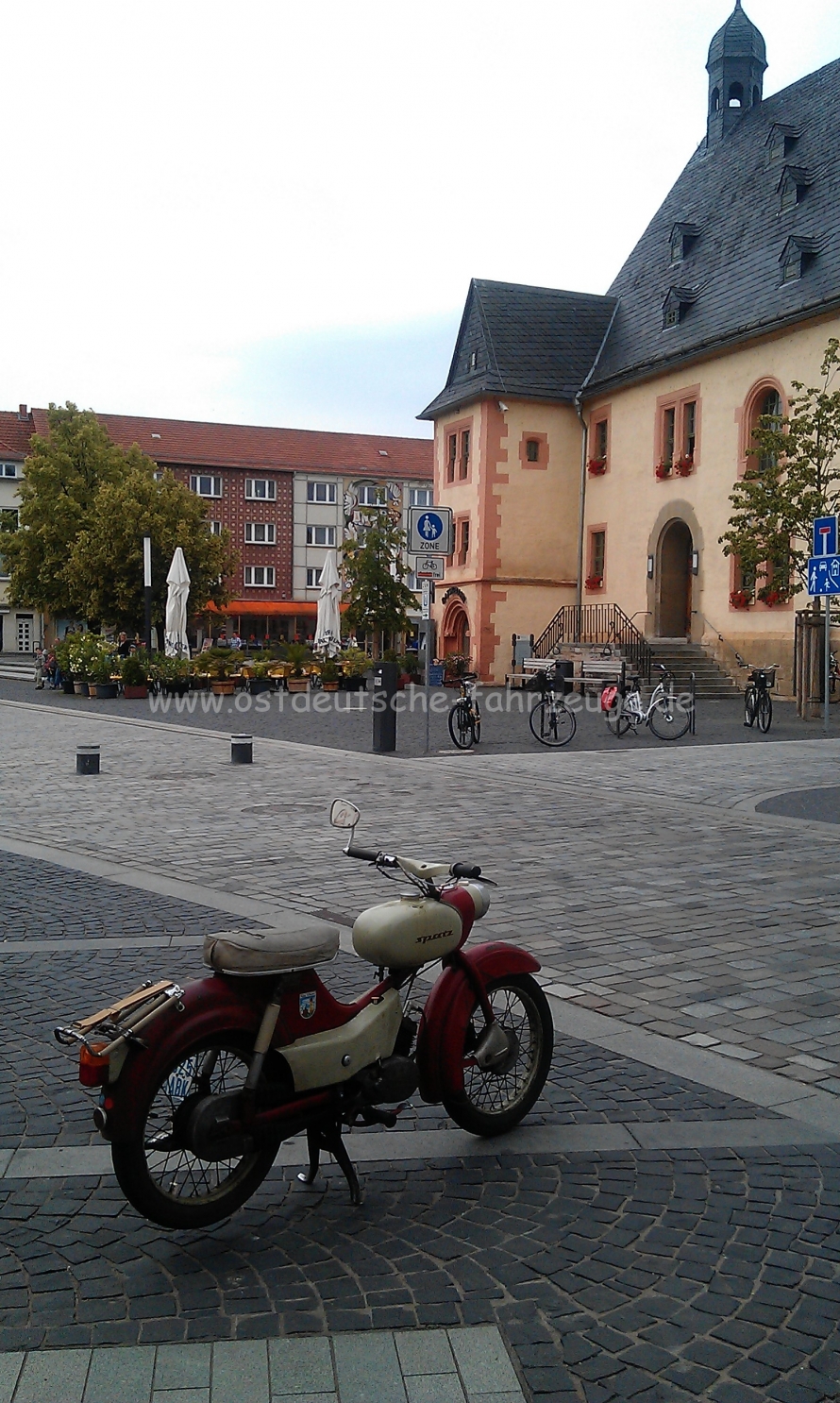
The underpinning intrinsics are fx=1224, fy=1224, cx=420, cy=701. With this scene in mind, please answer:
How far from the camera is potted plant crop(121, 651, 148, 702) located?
31359 mm

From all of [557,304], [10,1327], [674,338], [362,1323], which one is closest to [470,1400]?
[362,1323]

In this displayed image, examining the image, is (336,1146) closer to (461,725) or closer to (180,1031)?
(180,1031)

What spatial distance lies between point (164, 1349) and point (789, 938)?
4.64 metres

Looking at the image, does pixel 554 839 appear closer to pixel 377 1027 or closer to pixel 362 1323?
pixel 377 1027

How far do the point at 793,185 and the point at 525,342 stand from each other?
1078cm

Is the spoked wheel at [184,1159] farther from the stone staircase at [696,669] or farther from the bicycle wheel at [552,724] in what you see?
the stone staircase at [696,669]

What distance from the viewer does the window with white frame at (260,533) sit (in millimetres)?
75188

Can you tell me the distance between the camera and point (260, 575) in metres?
75.4

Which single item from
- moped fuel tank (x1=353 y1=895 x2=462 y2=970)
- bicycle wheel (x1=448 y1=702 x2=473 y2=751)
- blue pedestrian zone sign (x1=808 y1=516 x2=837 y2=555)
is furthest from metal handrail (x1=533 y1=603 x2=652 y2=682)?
moped fuel tank (x1=353 y1=895 x2=462 y2=970)

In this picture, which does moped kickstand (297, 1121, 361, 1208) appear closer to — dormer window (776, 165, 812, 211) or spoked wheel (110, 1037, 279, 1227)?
spoked wheel (110, 1037, 279, 1227)

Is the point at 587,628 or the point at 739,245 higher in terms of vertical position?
the point at 739,245

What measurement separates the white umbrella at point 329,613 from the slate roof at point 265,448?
3930 cm

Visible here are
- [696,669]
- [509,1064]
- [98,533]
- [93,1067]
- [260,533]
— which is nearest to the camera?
[93,1067]

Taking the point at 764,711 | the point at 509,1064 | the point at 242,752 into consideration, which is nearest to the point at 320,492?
the point at 764,711
